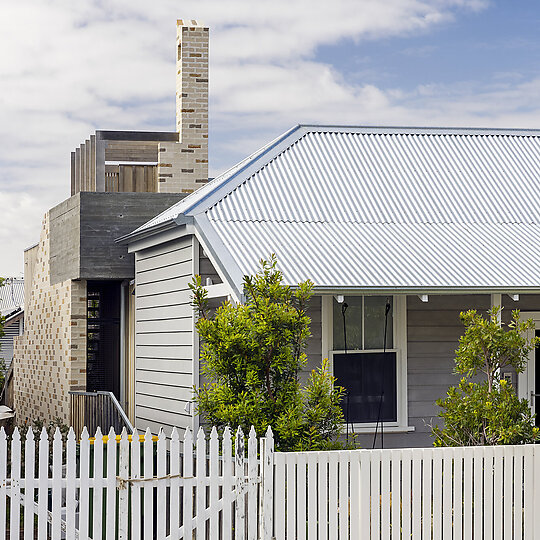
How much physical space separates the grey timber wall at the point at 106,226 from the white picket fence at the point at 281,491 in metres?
7.15

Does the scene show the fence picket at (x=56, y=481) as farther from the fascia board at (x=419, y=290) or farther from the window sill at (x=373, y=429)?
the window sill at (x=373, y=429)

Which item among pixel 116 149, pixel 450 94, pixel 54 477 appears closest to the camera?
pixel 54 477

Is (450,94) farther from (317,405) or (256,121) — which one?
(317,405)

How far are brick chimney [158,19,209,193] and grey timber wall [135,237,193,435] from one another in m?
3.17

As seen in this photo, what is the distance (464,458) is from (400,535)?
0.90 m

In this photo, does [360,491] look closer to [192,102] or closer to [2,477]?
[2,477]

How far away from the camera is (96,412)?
1527 cm

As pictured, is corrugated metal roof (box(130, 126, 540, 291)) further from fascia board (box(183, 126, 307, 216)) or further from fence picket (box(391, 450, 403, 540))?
fence picket (box(391, 450, 403, 540))

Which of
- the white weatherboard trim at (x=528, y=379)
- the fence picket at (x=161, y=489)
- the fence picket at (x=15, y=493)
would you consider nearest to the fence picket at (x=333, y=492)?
→ the fence picket at (x=161, y=489)

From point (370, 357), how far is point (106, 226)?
529 centimetres

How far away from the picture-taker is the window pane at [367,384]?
41.4 ft

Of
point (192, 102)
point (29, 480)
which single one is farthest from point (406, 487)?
point (192, 102)

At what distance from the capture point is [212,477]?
27.8ft

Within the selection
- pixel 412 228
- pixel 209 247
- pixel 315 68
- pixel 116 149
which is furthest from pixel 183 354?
pixel 315 68
